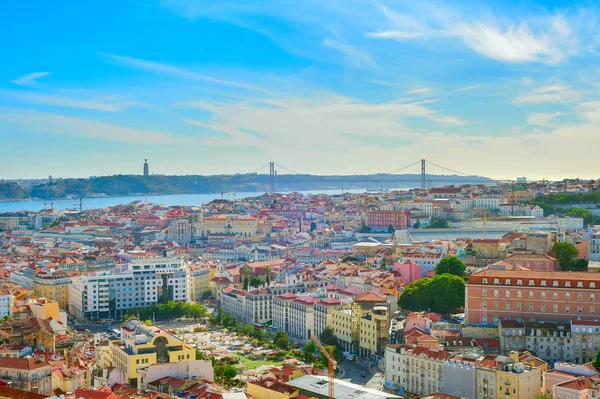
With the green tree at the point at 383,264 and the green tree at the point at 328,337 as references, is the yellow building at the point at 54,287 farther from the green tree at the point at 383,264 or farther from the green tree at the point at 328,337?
the green tree at the point at 383,264

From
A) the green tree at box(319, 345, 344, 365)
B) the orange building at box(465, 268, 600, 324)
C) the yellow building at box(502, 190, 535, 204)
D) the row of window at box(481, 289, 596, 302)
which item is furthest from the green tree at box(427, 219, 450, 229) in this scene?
the green tree at box(319, 345, 344, 365)

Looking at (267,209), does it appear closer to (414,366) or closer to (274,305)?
(274,305)

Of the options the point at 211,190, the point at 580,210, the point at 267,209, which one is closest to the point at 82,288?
the point at 580,210

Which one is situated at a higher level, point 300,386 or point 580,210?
point 580,210

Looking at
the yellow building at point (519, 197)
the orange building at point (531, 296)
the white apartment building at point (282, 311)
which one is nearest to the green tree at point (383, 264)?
the white apartment building at point (282, 311)

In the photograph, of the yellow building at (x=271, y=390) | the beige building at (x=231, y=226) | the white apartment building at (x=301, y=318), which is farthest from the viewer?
the beige building at (x=231, y=226)

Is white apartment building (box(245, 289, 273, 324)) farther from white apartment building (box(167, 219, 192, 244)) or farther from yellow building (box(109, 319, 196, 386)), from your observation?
white apartment building (box(167, 219, 192, 244))
